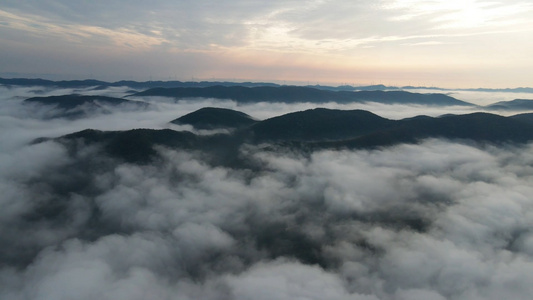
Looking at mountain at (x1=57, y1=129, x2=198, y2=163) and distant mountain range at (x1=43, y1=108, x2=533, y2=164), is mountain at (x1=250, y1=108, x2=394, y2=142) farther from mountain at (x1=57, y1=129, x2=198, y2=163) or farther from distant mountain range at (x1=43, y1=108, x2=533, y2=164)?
mountain at (x1=57, y1=129, x2=198, y2=163)

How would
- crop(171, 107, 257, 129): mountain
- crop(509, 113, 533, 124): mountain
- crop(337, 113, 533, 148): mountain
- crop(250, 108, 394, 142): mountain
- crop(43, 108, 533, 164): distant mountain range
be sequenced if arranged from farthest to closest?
crop(171, 107, 257, 129): mountain → crop(250, 108, 394, 142): mountain → crop(509, 113, 533, 124): mountain → crop(337, 113, 533, 148): mountain → crop(43, 108, 533, 164): distant mountain range

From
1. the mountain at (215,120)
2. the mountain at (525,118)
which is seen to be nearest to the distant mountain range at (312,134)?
the mountain at (215,120)

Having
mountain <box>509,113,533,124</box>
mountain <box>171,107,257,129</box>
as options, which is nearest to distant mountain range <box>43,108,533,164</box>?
mountain <box>171,107,257,129</box>

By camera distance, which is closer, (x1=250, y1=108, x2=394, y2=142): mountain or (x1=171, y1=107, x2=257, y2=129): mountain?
(x1=250, y1=108, x2=394, y2=142): mountain

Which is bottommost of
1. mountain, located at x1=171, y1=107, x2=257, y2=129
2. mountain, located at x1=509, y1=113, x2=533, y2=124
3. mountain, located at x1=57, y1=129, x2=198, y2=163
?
mountain, located at x1=57, y1=129, x2=198, y2=163

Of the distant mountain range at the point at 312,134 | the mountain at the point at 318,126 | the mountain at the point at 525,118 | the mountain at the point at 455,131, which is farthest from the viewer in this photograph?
the mountain at the point at 318,126

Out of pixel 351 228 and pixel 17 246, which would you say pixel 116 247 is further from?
pixel 351 228

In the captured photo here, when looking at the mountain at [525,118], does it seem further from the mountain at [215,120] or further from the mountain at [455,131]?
the mountain at [215,120]

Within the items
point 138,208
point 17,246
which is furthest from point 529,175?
point 17,246
